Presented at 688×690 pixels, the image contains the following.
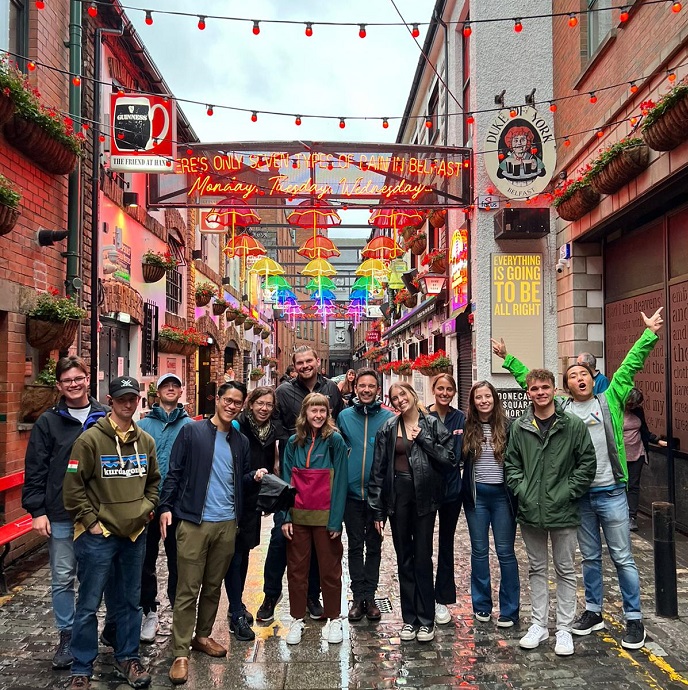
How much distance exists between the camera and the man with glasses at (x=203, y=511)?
3.97 metres

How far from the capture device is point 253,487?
4430 millimetres

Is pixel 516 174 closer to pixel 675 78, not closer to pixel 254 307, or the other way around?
pixel 675 78

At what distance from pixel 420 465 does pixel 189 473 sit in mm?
1604

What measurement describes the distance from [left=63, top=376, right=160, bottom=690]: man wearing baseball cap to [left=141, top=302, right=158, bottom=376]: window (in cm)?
744

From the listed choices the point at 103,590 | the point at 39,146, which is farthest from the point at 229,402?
the point at 39,146

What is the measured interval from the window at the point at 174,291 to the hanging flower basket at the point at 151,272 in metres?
1.84

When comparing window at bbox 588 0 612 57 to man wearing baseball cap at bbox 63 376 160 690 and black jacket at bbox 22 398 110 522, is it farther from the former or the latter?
black jacket at bbox 22 398 110 522

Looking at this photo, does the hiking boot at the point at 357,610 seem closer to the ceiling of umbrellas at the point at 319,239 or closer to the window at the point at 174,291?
the ceiling of umbrellas at the point at 319,239

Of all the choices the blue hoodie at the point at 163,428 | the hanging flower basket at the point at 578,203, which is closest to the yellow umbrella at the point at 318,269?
the hanging flower basket at the point at 578,203

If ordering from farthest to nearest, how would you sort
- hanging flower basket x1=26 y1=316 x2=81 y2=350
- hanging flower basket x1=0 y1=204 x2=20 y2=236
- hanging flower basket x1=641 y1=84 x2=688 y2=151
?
1. hanging flower basket x1=26 y1=316 x2=81 y2=350
2. hanging flower basket x1=641 y1=84 x2=688 y2=151
3. hanging flower basket x1=0 y1=204 x2=20 y2=236

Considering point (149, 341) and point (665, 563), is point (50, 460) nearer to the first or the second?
point (665, 563)

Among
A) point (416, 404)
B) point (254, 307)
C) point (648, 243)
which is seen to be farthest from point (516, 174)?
point (254, 307)

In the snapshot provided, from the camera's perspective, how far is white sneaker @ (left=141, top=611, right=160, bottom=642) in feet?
14.1

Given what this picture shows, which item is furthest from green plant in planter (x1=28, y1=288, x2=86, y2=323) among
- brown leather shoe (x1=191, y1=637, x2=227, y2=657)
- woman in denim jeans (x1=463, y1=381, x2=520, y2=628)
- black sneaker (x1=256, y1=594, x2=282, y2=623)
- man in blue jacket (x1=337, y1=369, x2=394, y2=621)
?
woman in denim jeans (x1=463, y1=381, x2=520, y2=628)
